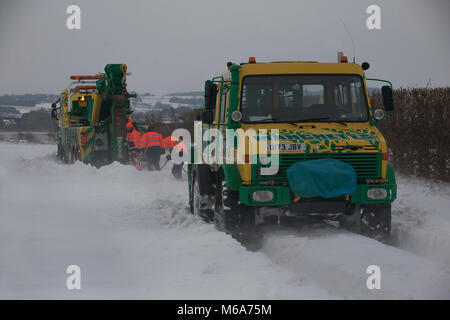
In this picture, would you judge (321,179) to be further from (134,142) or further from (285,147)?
(134,142)

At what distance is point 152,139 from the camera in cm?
2130

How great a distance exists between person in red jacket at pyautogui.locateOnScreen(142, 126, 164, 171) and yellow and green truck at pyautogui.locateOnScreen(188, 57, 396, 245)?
10737mm

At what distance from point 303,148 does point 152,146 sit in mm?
12905

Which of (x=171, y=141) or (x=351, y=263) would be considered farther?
(x=171, y=141)

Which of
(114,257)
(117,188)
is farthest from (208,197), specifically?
(117,188)

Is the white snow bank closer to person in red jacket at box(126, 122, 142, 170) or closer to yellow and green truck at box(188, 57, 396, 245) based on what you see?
yellow and green truck at box(188, 57, 396, 245)

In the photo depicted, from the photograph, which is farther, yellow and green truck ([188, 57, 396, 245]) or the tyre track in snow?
yellow and green truck ([188, 57, 396, 245])

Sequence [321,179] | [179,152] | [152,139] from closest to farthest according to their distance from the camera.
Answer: [321,179] < [179,152] < [152,139]

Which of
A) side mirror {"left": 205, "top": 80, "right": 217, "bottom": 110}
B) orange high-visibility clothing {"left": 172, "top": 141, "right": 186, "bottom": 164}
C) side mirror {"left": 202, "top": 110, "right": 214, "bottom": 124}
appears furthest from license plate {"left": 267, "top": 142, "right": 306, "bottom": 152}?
orange high-visibility clothing {"left": 172, "top": 141, "right": 186, "bottom": 164}

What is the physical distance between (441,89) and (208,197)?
9904 millimetres

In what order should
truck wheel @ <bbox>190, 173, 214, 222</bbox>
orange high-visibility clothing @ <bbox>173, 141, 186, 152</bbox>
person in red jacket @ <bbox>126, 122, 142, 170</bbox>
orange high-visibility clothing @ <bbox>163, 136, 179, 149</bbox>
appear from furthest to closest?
person in red jacket @ <bbox>126, 122, 142, 170</bbox>, orange high-visibility clothing @ <bbox>163, 136, 179, 149</bbox>, orange high-visibility clothing @ <bbox>173, 141, 186, 152</bbox>, truck wheel @ <bbox>190, 173, 214, 222</bbox>

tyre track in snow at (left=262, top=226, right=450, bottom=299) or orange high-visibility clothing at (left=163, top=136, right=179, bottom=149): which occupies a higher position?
orange high-visibility clothing at (left=163, top=136, right=179, bottom=149)

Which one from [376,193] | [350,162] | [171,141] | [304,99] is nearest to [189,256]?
[350,162]

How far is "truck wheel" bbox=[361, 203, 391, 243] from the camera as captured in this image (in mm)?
9531
